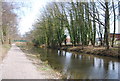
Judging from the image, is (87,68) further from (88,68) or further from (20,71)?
(20,71)

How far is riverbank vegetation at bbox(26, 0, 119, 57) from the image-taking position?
920 inches

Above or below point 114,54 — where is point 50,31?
above

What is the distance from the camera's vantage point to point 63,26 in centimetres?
4175

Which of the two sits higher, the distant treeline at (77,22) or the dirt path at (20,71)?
the distant treeline at (77,22)

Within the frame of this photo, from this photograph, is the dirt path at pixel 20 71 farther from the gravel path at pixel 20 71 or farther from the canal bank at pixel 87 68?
the canal bank at pixel 87 68

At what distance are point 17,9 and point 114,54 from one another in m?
12.4

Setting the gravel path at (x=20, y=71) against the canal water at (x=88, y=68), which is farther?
the canal water at (x=88, y=68)

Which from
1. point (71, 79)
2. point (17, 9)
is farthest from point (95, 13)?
point (71, 79)

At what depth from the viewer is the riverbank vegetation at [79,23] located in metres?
23.4

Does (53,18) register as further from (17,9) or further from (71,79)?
(71,79)

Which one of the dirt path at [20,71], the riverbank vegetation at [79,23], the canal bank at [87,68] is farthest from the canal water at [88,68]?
the riverbank vegetation at [79,23]

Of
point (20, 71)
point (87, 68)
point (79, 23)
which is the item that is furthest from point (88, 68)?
point (79, 23)

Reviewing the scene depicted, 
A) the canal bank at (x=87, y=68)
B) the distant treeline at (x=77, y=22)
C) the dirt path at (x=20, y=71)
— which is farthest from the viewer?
the distant treeline at (x=77, y=22)

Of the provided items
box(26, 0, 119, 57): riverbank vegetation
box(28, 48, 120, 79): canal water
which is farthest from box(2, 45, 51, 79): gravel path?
box(26, 0, 119, 57): riverbank vegetation
